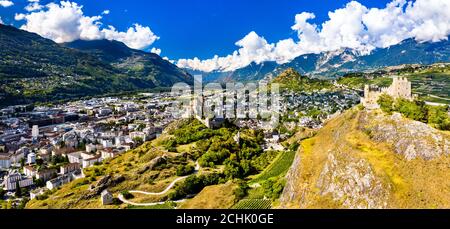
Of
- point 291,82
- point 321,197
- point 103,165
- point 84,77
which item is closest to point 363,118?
point 321,197


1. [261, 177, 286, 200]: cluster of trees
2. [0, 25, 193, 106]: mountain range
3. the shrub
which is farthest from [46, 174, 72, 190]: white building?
[0, 25, 193, 106]: mountain range

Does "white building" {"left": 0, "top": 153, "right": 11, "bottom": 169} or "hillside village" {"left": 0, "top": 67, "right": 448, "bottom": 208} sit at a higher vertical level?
"hillside village" {"left": 0, "top": 67, "right": 448, "bottom": 208}

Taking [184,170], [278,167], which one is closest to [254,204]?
[278,167]

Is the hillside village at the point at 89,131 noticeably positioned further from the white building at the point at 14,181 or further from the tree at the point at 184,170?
the tree at the point at 184,170

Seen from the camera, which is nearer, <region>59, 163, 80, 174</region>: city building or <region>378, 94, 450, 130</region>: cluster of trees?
<region>378, 94, 450, 130</region>: cluster of trees

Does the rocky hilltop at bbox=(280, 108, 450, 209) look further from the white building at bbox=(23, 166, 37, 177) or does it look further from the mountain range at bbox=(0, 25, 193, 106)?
the mountain range at bbox=(0, 25, 193, 106)
